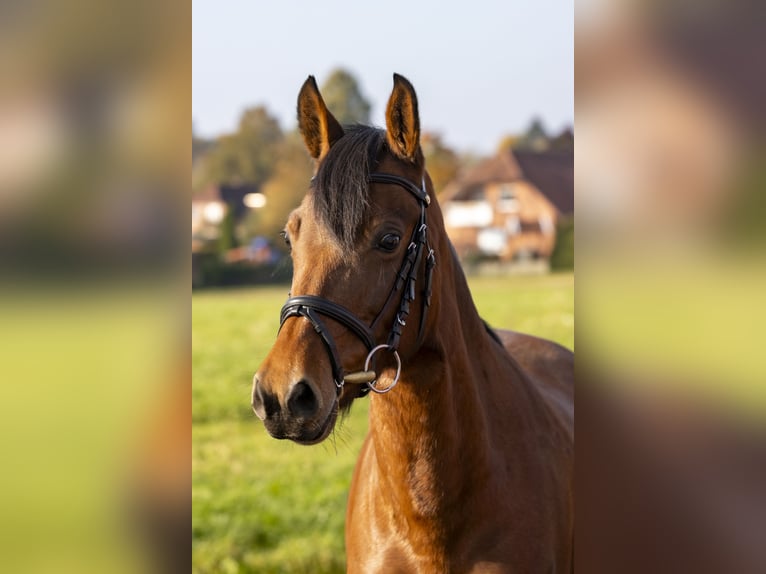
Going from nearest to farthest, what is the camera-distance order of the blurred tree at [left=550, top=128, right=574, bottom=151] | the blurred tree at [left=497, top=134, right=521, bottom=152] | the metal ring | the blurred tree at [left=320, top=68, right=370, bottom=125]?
the metal ring
the blurred tree at [left=550, top=128, right=574, bottom=151]
the blurred tree at [left=320, top=68, right=370, bottom=125]
the blurred tree at [left=497, top=134, right=521, bottom=152]

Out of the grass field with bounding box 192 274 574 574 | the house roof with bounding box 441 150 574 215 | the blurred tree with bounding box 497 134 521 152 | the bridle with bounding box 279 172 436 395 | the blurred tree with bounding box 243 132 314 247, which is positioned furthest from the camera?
the blurred tree with bounding box 497 134 521 152

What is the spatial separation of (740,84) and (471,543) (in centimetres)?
229

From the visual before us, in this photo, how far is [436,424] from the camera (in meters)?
2.70

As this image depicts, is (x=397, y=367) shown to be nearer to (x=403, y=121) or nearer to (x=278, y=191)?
(x=403, y=121)

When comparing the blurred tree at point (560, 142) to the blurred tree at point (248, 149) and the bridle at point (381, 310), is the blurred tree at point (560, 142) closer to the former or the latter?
the blurred tree at point (248, 149)

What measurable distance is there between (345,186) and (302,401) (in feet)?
2.27

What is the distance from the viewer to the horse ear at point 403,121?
102 inches

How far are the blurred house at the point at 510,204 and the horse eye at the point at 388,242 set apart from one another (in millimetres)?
42453

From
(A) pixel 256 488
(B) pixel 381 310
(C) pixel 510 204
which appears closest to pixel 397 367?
(B) pixel 381 310

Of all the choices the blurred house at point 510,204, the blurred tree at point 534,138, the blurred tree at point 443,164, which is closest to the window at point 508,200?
the blurred house at point 510,204

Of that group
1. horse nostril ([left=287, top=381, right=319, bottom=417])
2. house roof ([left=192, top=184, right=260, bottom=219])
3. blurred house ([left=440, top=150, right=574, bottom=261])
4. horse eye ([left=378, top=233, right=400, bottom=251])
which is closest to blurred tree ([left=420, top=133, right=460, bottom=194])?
blurred house ([left=440, top=150, right=574, bottom=261])

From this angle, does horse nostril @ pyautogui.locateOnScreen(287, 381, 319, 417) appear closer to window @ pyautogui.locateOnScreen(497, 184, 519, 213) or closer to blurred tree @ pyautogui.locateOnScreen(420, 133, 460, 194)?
window @ pyautogui.locateOnScreen(497, 184, 519, 213)

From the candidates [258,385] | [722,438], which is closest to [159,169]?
[722,438]

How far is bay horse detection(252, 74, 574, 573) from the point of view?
2.30 metres
